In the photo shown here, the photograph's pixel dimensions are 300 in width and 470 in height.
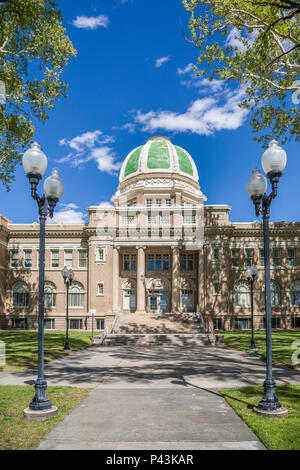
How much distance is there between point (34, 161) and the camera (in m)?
8.68

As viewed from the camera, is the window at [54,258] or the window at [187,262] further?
the window at [187,262]

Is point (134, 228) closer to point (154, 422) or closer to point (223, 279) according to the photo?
point (223, 279)

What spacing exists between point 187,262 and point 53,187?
118ft

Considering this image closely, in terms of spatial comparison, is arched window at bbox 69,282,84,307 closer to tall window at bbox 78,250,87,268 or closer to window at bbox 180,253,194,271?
tall window at bbox 78,250,87,268

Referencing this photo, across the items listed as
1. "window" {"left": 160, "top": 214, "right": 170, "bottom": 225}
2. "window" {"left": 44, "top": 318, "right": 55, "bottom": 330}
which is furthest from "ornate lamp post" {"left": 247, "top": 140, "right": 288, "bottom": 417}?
"window" {"left": 44, "top": 318, "right": 55, "bottom": 330}

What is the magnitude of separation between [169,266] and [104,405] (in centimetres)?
3558

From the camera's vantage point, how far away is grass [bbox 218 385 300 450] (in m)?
6.16

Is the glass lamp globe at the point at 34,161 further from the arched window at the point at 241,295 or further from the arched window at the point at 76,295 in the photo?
the arched window at the point at 241,295

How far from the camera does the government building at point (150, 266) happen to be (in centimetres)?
4109

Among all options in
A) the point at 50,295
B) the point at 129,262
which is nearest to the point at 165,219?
the point at 129,262

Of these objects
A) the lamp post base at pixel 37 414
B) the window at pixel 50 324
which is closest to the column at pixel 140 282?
the window at pixel 50 324

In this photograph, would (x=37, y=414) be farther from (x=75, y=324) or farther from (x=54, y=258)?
(x=54, y=258)

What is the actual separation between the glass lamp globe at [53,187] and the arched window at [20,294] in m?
36.9

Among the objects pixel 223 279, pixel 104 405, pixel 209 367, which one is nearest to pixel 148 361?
pixel 209 367
